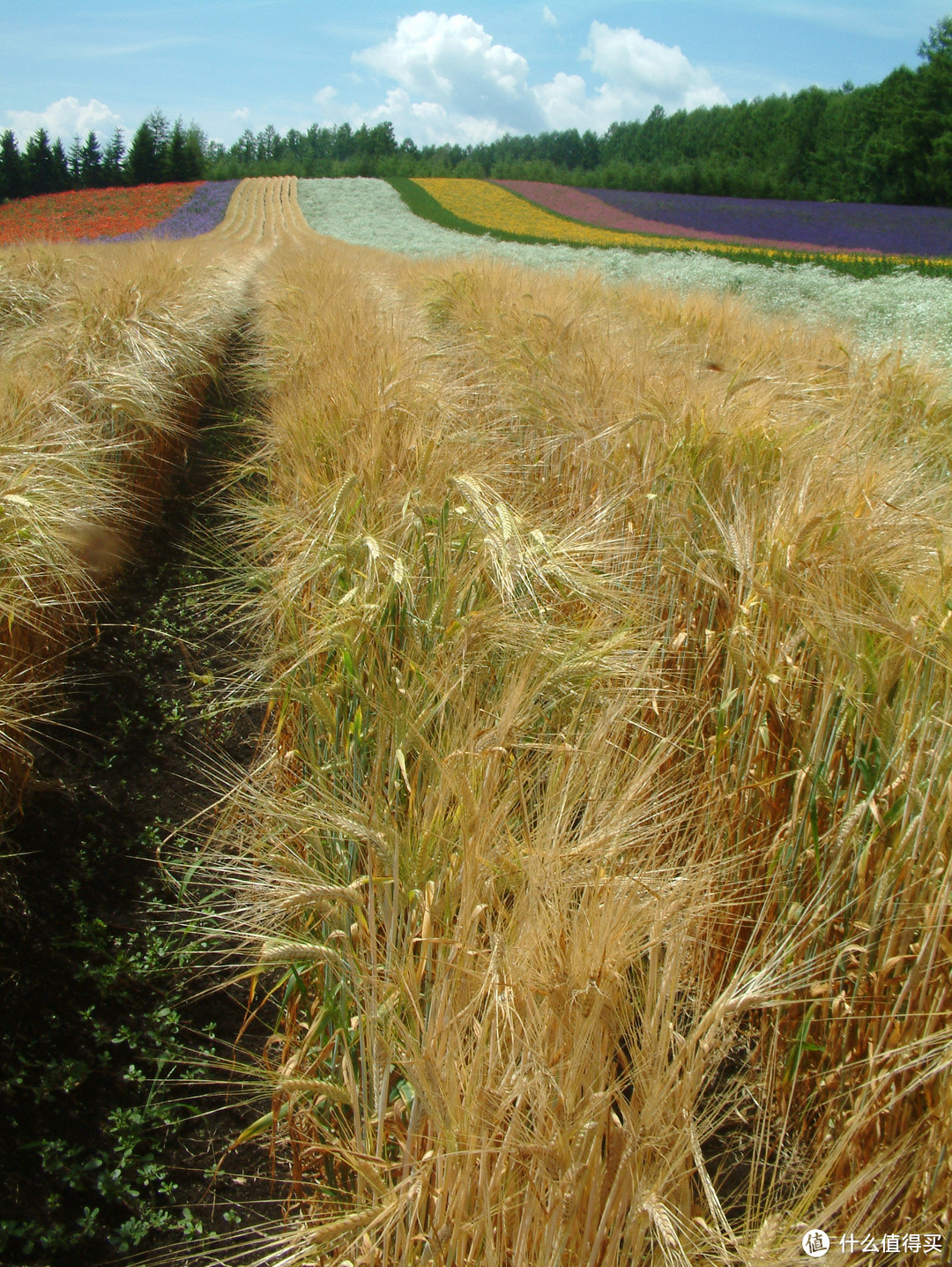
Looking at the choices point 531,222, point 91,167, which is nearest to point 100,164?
point 91,167

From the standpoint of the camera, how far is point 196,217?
2653 centimetres

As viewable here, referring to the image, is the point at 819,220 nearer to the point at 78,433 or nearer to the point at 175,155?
the point at 78,433

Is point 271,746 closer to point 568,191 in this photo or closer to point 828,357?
point 828,357

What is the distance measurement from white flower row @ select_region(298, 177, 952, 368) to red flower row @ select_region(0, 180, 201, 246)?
10779 millimetres

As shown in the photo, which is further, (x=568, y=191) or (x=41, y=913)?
(x=568, y=191)

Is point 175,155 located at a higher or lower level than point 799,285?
higher

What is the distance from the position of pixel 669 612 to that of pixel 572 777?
1159 mm

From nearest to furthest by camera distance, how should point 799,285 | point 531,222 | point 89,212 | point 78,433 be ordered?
point 78,433
point 799,285
point 531,222
point 89,212

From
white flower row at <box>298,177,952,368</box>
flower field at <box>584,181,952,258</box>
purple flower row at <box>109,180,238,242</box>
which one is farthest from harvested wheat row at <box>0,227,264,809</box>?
purple flower row at <box>109,180,238,242</box>

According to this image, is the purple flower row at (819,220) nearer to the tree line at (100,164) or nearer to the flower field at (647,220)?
the flower field at (647,220)

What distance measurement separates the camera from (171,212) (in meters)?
26.8

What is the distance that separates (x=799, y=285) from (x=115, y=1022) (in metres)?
10.3

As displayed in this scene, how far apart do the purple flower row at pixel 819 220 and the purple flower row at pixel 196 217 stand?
567 inches

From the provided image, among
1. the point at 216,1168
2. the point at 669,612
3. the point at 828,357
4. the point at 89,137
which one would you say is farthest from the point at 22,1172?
the point at 89,137
